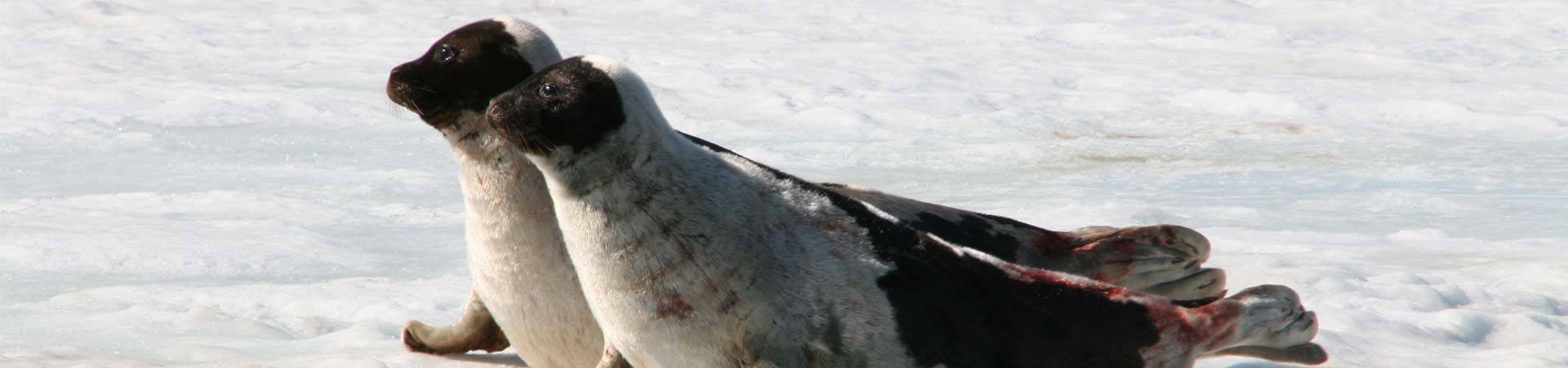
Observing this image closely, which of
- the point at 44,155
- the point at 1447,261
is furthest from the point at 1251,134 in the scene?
the point at 44,155

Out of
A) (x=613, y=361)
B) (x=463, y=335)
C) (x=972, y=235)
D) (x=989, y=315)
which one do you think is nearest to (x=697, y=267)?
(x=613, y=361)

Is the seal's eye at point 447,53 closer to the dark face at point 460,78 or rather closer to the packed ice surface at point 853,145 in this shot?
the dark face at point 460,78

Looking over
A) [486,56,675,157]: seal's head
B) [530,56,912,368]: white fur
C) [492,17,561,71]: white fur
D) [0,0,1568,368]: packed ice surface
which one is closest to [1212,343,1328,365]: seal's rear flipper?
[0,0,1568,368]: packed ice surface

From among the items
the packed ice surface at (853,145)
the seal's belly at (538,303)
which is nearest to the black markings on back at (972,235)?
the packed ice surface at (853,145)

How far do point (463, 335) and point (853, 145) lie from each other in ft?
15.6

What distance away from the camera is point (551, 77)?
293cm

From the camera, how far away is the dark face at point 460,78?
133 inches

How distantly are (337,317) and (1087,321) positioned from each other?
7.62 ft

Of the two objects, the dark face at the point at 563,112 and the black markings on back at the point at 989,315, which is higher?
the dark face at the point at 563,112

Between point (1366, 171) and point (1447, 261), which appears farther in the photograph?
point (1366, 171)

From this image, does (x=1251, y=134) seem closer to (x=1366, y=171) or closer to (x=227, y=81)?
(x=1366, y=171)

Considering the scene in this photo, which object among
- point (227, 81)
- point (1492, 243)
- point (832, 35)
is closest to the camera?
point (1492, 243)

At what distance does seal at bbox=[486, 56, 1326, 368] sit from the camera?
289cm

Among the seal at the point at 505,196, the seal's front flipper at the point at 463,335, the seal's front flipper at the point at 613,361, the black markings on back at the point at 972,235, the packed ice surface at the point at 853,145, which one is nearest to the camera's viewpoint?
the seal's front flipper at the point at 613,361
